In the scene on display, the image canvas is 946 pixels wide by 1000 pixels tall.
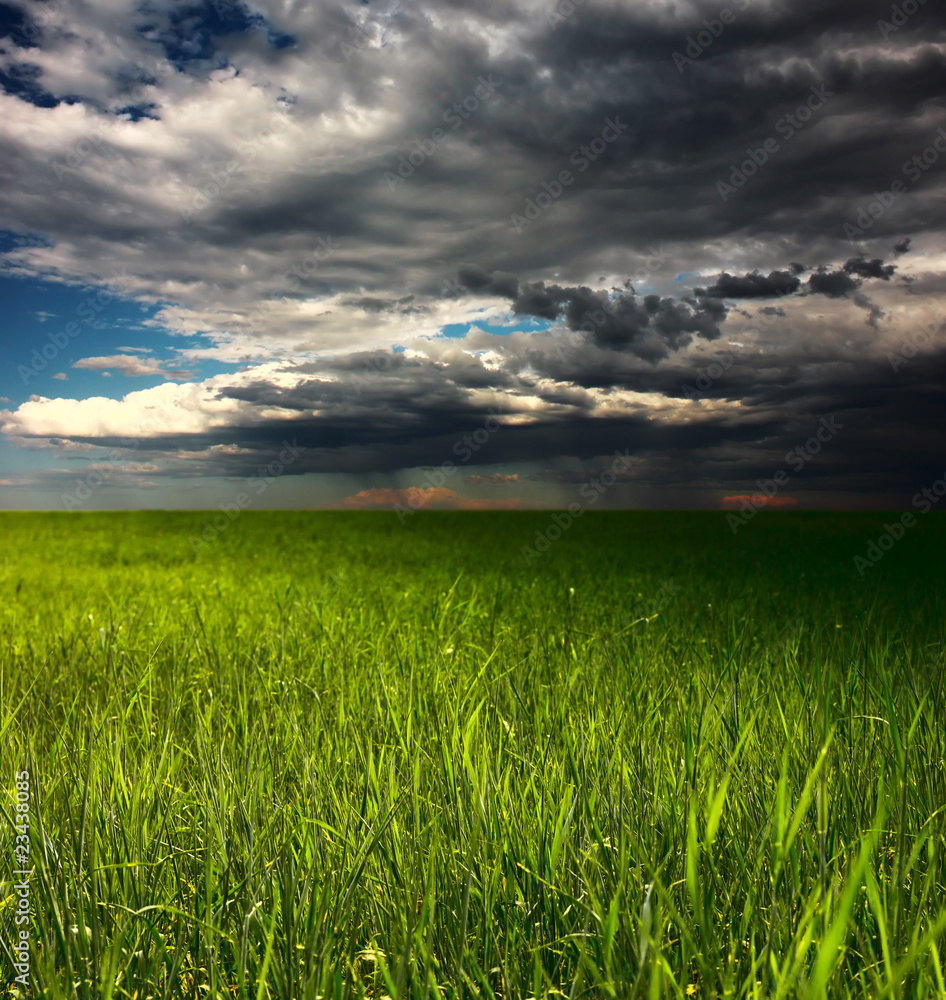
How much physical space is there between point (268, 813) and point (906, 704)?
3202 mm

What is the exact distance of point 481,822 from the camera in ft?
6.92

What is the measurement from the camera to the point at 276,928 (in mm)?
1811

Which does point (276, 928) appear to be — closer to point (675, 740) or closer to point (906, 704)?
point (675, 740)

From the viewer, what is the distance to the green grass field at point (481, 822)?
1635mm

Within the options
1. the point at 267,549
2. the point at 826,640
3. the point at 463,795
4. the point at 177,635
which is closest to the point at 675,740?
the point at 463,795

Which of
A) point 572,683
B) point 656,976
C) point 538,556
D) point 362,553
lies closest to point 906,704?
point 572,683

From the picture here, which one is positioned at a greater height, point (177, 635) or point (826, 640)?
point (177, 635)

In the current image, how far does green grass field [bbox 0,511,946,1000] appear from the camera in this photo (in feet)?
Result: 5.36

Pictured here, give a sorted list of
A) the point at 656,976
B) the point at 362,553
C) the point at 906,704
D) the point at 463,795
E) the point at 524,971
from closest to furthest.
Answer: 1. the point at 656,976
2. the point at 524,971
3. the point at 463,795
4. the point at 906,704
5. the point at 362,553

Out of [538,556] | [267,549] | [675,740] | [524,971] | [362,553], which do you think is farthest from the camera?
[267,549]

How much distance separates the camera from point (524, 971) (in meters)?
Result: 1.76

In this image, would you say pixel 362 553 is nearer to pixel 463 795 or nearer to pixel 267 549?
pixel 267 549

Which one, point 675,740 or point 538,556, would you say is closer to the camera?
point 675,740

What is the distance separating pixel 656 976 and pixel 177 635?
5376 millimetres
